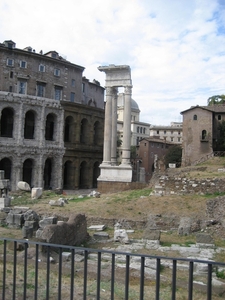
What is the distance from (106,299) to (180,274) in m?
3.38

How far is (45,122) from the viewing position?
41531 millimetres

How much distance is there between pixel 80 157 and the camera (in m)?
44.8

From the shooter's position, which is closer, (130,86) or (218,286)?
(218,286)

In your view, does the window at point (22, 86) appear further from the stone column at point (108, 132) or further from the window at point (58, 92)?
the stone column at point (108, 132)

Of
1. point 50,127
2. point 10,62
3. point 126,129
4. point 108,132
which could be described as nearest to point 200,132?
point 126,129

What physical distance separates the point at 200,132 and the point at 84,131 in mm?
14895

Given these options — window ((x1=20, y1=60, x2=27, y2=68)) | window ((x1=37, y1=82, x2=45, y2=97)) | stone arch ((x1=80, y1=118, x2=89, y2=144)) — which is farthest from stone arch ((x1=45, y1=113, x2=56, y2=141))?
window ((x1=20, y1=60, x2=27, y2=68))

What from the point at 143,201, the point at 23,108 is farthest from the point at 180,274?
the point at 23,108

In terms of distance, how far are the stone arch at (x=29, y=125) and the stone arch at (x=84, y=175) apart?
7.73 meters

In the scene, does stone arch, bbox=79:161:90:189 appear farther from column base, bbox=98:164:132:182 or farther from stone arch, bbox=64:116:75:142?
column base, bbox=98:164:132:182

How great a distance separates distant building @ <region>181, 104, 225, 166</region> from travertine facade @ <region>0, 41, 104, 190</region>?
1155 centimetres

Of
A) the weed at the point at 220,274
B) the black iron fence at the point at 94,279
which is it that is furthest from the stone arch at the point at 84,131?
the weed at the point at 220,274

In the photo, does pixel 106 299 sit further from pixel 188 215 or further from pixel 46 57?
pixel 46 57

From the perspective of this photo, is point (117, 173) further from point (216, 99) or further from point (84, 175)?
point (216, 99)
